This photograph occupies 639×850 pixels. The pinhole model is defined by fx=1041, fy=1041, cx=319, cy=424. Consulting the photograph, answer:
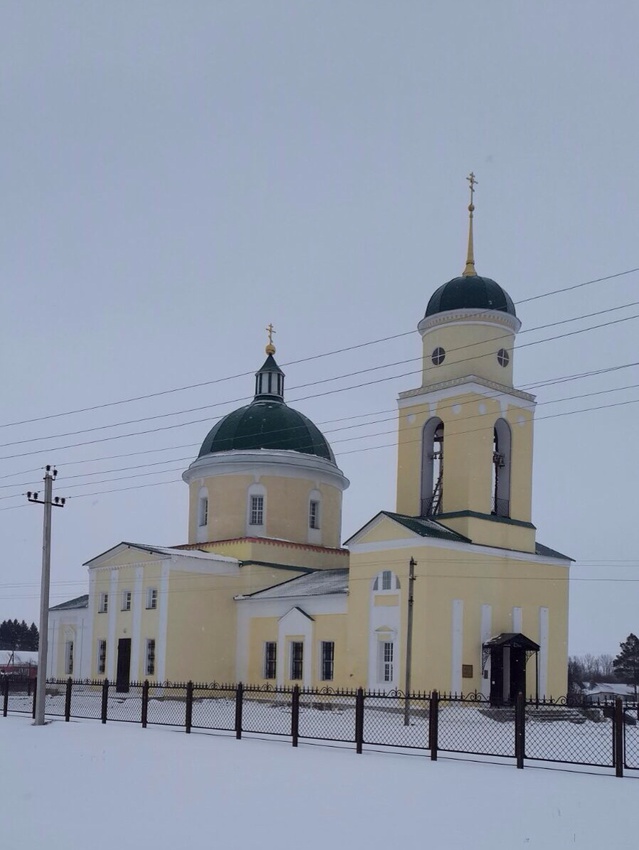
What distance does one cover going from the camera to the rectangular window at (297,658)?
36.9 m

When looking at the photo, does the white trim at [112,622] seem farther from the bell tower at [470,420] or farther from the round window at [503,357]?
the round window at [503,357]

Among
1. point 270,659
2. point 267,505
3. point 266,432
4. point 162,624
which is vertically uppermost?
point 266,432

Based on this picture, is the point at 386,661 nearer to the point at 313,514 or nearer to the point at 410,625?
the point at 410,625

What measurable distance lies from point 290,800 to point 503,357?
2525 cm

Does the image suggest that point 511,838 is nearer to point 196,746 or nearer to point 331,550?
point 196,746

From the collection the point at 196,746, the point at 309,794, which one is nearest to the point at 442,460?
the point at 196,746

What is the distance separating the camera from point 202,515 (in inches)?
1726

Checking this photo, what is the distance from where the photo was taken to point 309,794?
41.9ft

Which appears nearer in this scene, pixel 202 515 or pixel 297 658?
pixel 297 658

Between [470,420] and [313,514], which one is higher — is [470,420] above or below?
above

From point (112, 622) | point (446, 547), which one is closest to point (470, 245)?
point (446, 547)

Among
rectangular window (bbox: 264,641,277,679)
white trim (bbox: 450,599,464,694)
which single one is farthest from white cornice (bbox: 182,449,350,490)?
white trim (bbox: 450,599,464,694)

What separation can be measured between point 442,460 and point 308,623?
753 cm

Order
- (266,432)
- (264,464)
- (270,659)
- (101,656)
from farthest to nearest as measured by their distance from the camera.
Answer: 1. (266,432)
2. (264,464)
3. (101,656)
4. (270,659)
